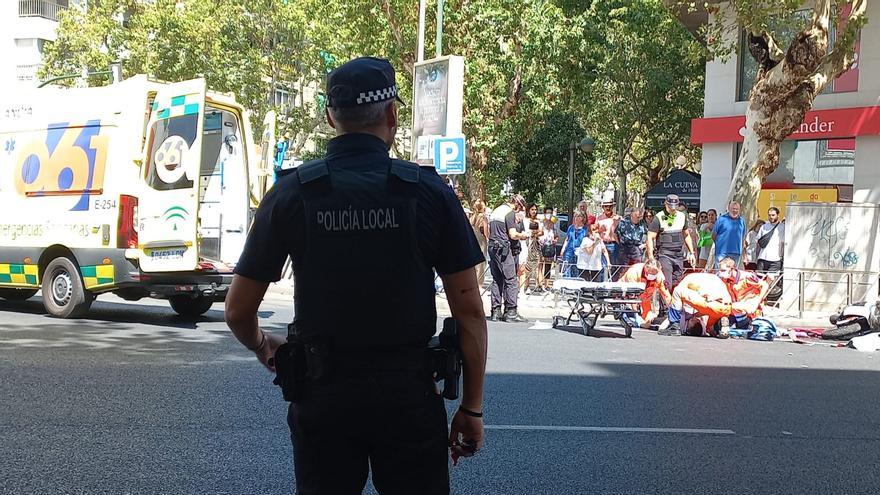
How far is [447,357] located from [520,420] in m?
3.94

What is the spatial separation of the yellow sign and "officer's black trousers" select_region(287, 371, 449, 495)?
2070 cm

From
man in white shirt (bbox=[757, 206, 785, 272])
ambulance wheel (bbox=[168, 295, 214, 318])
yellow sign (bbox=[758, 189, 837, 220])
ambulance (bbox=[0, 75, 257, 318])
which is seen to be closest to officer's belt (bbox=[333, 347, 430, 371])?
ambulance (bbox=[0, 75, 257, 318])

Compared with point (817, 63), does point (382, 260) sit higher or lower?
lower

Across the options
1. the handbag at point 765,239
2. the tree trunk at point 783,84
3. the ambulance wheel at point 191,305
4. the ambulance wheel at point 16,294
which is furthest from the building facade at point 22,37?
the handbag at point 765,239

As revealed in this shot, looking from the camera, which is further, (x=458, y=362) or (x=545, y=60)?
(x=545, y=60)

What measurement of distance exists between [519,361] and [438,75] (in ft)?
31.9

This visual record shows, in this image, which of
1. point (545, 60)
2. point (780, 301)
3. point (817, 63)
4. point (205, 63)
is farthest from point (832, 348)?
point (205, 63)

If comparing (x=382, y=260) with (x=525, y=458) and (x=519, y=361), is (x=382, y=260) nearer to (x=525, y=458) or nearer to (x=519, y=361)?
(x=525, y=458)

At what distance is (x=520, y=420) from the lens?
6.25m

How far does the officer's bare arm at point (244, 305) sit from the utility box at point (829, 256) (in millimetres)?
13480

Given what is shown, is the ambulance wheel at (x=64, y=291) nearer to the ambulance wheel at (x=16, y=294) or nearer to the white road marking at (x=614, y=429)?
the ambulance wheel at (x=16, y=294)

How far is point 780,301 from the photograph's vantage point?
14.8 metres

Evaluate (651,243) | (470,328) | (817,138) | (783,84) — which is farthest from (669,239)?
(470,328)

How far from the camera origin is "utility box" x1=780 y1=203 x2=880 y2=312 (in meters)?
14.6
